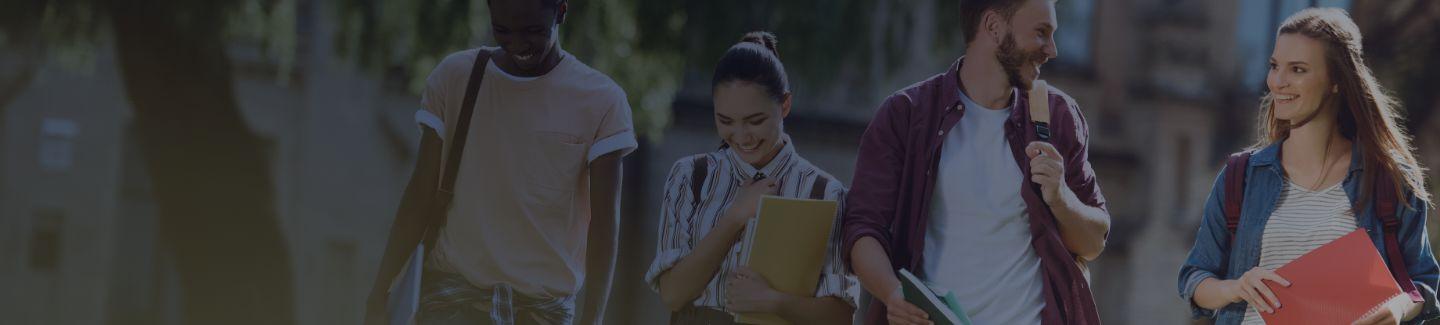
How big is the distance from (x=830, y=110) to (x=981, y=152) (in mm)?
10517

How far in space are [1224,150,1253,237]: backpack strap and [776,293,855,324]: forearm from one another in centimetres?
84

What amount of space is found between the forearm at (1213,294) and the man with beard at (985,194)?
313 mm

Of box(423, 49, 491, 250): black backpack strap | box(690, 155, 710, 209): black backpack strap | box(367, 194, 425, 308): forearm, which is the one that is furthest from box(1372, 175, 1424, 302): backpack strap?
box(367, 194, 425, 308): forearm

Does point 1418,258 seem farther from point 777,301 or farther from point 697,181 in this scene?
point 697,181

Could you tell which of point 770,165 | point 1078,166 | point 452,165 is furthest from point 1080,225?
point 452,165

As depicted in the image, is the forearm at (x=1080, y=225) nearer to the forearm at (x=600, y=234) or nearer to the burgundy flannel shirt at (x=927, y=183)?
the burgundy flannel shirt at (x=927, y=183)

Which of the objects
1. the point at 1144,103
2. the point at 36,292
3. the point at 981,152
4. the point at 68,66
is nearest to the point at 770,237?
the point at 981,152

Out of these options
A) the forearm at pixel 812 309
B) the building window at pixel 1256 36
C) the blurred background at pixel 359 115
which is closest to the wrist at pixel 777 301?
the forearm at pixel 812 309

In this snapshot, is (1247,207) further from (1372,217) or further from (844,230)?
(844,230)

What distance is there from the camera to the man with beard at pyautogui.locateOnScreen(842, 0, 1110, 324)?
375cm

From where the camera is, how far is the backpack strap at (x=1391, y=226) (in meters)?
3.86

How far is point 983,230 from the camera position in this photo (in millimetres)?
3807

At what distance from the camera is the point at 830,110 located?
1437 cm

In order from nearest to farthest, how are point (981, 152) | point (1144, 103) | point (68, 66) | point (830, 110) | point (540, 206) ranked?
point (981, 152) → point (540, 206) → point (68, 66) → point (830, 110) → point (1144, 103)
